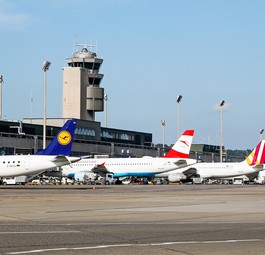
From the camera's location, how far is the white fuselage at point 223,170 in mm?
132125

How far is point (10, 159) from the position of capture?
84250 millimetres

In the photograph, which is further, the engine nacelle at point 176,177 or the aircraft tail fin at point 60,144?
the engine nacelle at point 176,177

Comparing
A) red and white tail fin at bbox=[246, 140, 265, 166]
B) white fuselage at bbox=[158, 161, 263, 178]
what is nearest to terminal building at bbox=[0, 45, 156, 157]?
white fuselage at bbox=[158, 161, 263, 178]

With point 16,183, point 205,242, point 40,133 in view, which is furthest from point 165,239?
point 40,133

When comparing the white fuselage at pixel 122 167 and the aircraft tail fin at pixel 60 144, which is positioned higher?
the aircraft tail fin at pixel 60 144

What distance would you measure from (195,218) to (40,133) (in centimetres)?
12660

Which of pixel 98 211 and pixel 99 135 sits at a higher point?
pixel 99 135

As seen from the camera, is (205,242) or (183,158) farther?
(183,158)

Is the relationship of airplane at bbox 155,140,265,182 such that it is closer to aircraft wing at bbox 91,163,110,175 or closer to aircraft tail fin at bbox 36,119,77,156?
aircraft wing at bbox 91,163,110,175

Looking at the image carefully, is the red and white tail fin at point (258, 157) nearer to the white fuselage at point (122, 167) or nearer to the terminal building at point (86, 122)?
the white fuselage at point (122, 167)

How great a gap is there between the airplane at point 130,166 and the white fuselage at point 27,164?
38.7 m

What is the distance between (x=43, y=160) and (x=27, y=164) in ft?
6.89

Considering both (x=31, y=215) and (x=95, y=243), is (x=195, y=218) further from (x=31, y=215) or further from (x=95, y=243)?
(x=95, y=243)

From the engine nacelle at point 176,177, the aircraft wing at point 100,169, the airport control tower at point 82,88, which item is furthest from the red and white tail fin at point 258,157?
the airport control tower at point 82,88
